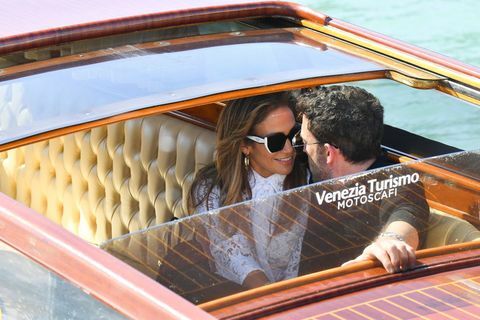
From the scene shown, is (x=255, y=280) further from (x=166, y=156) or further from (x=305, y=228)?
(x=166, y=156)

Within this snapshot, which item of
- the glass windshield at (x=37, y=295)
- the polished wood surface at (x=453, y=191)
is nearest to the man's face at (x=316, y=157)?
the polished wood surface at (x=453, y=191)

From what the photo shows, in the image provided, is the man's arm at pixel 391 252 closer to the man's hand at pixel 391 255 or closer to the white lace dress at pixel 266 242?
the man's hand at pixel 391 255

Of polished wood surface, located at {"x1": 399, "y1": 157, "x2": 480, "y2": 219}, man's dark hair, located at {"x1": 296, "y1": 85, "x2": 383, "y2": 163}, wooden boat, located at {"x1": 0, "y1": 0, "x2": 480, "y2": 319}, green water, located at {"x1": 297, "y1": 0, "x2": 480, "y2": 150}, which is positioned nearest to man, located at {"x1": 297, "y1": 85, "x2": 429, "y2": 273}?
man's dark hair, located at {"x1": 296, "y1": 85, "x2": 383, "y2": 163}

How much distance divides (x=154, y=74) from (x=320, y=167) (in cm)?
56

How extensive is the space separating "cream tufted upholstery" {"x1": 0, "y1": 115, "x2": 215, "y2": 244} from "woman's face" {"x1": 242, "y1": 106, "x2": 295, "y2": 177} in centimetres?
39

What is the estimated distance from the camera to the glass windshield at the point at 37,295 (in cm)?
179

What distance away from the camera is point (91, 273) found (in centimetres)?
175

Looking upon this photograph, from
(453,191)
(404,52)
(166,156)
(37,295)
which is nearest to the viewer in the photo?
(37,295)

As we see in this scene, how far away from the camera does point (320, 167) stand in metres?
3.00

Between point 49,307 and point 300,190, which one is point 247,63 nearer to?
point 300,190

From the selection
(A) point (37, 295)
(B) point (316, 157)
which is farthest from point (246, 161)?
(A) point (37, 295)

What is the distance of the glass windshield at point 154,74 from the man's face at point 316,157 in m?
0.21

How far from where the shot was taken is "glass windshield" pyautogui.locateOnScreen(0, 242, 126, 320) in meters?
1.79

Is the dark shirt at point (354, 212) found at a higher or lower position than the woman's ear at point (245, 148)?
higher
